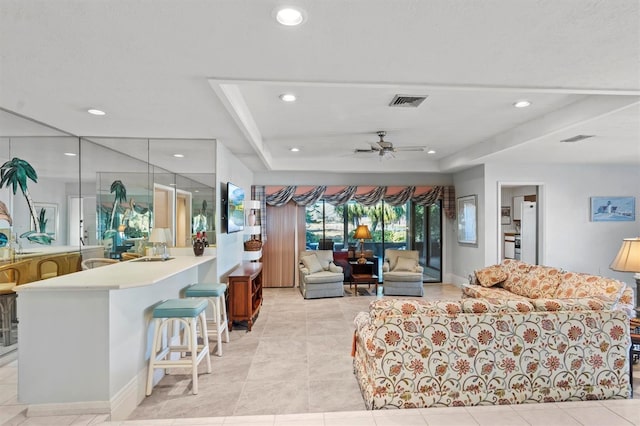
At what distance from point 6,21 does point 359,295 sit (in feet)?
19.2

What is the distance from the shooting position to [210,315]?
450cm

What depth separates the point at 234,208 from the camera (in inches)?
205

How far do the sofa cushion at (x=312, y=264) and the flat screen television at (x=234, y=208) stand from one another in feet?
4.76

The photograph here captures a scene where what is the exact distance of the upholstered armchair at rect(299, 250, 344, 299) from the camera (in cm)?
628

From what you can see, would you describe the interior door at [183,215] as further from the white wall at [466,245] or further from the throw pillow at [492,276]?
the white wall at [466,245]

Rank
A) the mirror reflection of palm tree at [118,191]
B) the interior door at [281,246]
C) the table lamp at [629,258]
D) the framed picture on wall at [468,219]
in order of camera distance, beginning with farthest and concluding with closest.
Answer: the interior door at [281,246] < the framed picture on wall at [468,219] < the mirror reflection of palm tree at [118,191] < the table lamp at [629,258]

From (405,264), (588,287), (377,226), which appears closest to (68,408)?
(588,287)

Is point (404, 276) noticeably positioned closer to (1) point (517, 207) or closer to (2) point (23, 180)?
(1) point (517, 207)

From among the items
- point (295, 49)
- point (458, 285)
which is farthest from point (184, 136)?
point (458, 285)

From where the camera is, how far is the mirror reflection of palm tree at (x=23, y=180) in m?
3.59

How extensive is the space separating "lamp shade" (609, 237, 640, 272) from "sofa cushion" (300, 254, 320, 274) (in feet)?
14.1

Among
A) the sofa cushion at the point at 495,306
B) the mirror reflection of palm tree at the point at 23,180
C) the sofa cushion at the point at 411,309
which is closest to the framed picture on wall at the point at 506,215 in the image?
the sofa cushion at the point at 495,306

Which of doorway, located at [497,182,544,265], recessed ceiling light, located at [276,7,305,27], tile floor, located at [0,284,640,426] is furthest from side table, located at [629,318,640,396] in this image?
recessed ceiling light, located at [276,7,305,27]

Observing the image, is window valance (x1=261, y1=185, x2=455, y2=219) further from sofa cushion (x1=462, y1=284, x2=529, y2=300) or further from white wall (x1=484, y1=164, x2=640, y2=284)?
sofa cushion (x1=462, y1=284, x2=529, y2=300)
